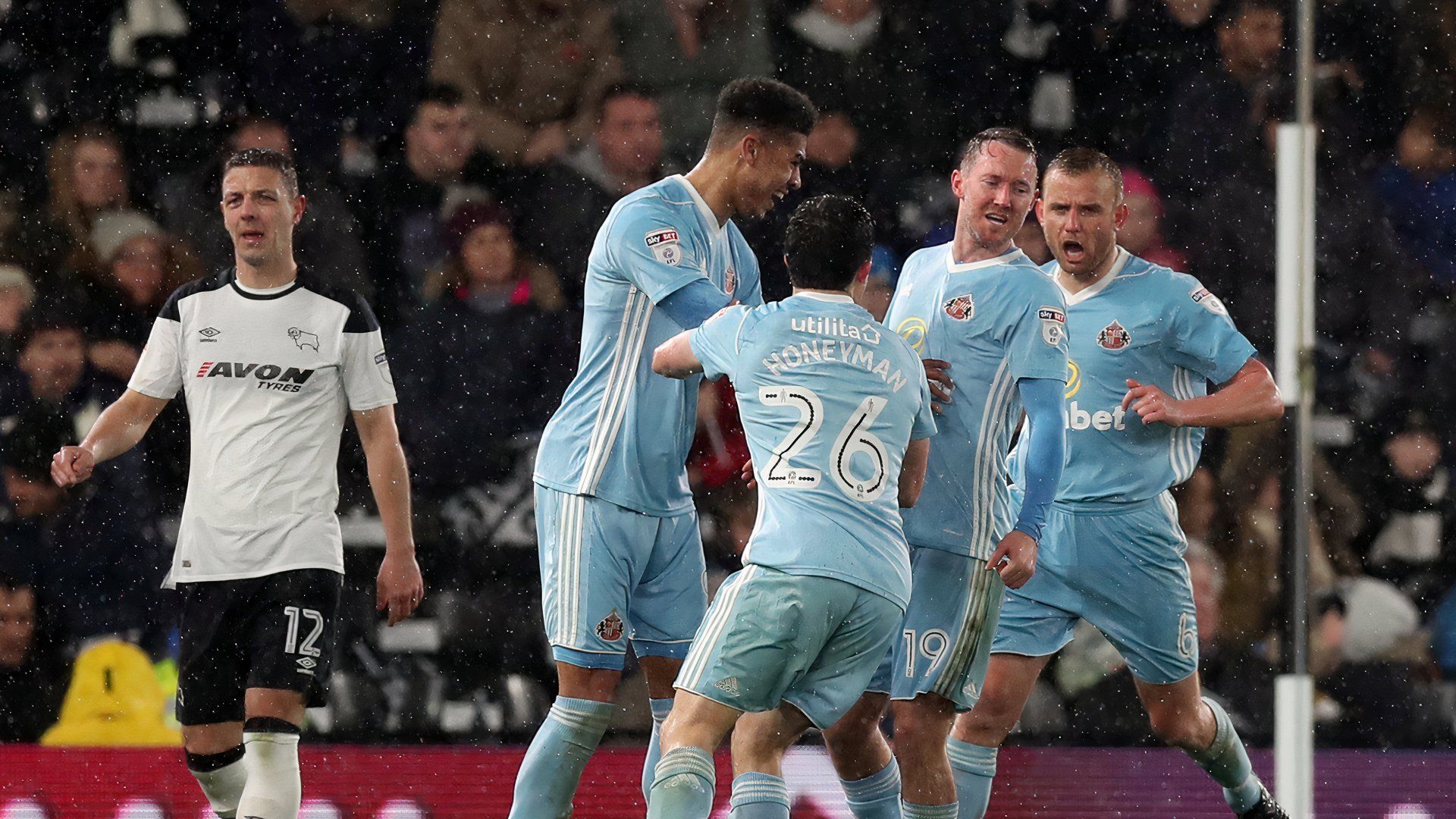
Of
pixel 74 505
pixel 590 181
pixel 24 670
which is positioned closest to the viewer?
pixel 24 670

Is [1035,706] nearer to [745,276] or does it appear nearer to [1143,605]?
[1143,605]

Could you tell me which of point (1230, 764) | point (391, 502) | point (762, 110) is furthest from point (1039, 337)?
point (391, 502)

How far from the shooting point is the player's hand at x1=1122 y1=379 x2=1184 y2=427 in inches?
150

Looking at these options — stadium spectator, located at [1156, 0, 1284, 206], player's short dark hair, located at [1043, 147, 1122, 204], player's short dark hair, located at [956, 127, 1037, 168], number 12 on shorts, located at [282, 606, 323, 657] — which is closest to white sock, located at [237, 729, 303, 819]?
number 12 on shorts, located at [282, 606, 323, 657]

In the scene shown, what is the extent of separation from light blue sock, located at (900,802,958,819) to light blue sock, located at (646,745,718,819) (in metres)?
0.77

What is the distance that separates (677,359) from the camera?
124 inches

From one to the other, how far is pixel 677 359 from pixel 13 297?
377cm

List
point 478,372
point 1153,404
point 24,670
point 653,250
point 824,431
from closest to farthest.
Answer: point 824,431
point 653,250
point 1153,404
point 24,670
point 478,372

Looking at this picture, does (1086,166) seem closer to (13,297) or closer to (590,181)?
(590,181)

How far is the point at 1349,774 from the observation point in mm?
5562

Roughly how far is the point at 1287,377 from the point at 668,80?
8.29ft

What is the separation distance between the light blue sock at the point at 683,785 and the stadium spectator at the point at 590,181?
333 cm

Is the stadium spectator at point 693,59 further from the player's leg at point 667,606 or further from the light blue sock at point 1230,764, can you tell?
the light blue sock at point 1230,764

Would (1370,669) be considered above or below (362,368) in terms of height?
below
